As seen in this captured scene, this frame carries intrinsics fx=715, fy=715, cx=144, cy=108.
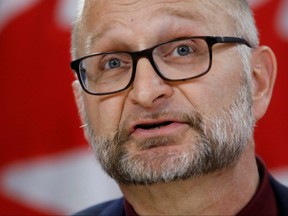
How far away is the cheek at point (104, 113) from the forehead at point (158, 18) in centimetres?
12

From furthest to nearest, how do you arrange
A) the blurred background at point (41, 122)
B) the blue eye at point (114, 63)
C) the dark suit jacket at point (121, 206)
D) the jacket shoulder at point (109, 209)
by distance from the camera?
the blurred background at point (41, 122), the jacket shoulder at point (109, 209), the dark suit jacket at point (121, 206), the blue eye at point (114, 63)

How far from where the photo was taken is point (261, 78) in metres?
1.43

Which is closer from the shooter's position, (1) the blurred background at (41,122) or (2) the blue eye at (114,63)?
(2) the blue eye at (114,63)

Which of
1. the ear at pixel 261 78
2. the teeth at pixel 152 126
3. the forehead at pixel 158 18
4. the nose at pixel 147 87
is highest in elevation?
the forehead at pixel 158 18

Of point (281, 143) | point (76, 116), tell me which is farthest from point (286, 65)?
point (76, 116)

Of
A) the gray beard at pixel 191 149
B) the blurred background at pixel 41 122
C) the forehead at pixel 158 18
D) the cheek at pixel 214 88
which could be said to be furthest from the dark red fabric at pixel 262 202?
the blurred background at pixel 41 122

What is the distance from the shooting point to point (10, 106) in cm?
242

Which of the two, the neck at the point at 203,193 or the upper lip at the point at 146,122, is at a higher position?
the upper lip at the point at 146,122

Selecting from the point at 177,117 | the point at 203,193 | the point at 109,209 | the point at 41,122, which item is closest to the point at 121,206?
the point at 109,209

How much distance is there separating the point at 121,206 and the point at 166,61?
0.45 metres

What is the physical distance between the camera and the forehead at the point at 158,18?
1.30 m

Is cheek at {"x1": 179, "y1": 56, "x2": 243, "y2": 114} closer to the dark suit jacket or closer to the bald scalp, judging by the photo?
the bald scalp

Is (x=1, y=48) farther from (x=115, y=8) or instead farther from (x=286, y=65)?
(x=115, y=8)

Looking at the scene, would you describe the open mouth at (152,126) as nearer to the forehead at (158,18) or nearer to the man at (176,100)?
the man at (176,100)
